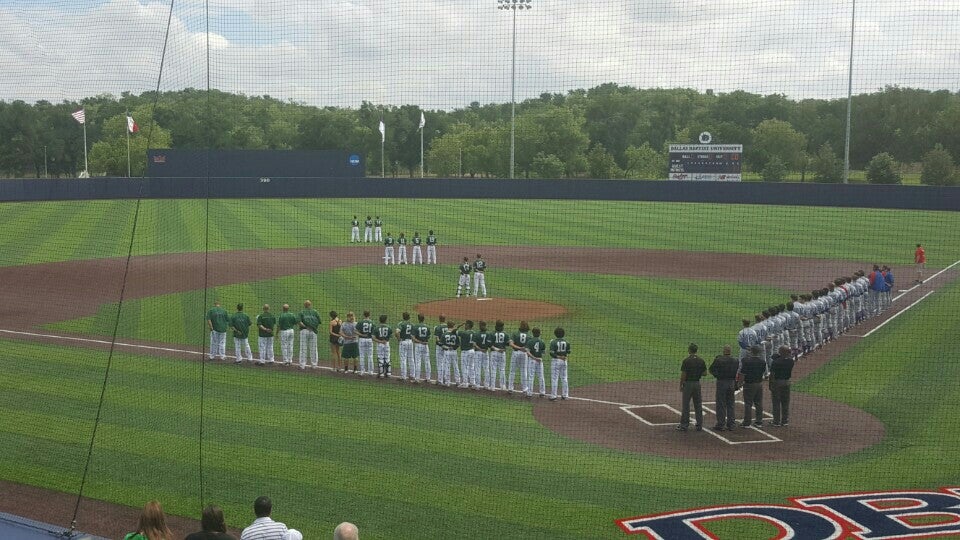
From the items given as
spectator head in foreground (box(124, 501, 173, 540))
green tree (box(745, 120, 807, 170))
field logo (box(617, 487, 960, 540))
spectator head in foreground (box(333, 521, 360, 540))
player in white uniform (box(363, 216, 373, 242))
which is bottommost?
field logo (box(617, 487, 960, 540))

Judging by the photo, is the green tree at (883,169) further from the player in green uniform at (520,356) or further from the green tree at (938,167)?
the player in green uniform at (520,356)

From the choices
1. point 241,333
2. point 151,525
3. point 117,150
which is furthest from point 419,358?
point 117,150

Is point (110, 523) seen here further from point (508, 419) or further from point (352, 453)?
point (508, 419)

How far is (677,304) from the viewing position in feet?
81.1

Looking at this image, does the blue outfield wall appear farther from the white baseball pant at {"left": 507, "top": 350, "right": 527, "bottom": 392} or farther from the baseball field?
the white baseball pant at {"left": 507, "top": 350, "right": 527, "bottom": 392}

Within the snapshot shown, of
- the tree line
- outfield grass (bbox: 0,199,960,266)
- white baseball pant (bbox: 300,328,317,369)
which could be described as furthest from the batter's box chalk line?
outfield grass (bbox: 0,199,960,266)

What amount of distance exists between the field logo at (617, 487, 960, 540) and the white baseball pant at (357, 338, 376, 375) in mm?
7708

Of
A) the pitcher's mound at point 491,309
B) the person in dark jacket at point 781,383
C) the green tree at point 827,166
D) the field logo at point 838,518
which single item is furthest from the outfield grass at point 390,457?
the green tree at point 827,166

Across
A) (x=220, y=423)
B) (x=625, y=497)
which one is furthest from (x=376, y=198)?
(x=625, y=497)

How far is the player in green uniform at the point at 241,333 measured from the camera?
17469 millimetres

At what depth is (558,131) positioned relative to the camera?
32.2 m

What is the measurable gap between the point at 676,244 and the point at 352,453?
30.1 meters

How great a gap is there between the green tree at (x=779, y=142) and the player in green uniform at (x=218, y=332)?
22.4 m

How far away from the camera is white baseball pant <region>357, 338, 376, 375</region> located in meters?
16.6
